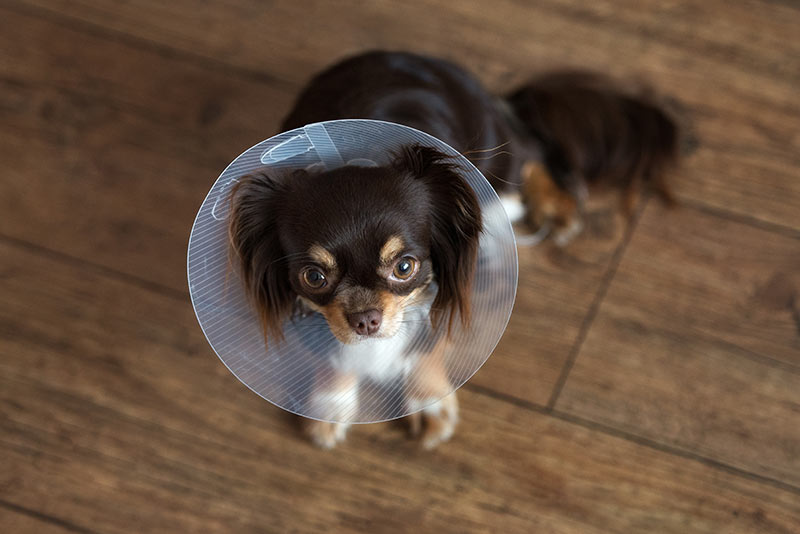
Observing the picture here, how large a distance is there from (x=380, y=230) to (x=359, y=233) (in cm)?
3

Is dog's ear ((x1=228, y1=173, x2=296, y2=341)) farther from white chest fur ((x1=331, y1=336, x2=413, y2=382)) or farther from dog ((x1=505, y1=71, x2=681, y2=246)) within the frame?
dog ((x1=505, y1=71, x2=681, y2=246))

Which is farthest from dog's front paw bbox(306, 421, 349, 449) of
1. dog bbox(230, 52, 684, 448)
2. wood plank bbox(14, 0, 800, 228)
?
wood plank bbox(14, 0, 800, 228)

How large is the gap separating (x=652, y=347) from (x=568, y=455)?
11.3 inches

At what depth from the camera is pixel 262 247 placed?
1.12 meters

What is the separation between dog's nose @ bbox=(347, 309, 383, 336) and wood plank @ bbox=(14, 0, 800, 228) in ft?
2.95

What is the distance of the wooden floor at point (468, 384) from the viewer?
148 cm

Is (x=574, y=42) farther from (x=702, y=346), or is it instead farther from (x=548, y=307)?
(x=702, y=346)

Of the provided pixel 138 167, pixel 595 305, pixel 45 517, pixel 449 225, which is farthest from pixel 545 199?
pixel 45 517

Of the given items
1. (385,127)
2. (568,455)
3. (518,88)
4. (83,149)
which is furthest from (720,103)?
(83,149)

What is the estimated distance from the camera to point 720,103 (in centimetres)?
172

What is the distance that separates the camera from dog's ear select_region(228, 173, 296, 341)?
1.07m

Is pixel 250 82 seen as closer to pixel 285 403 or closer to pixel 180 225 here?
pixel 180 225

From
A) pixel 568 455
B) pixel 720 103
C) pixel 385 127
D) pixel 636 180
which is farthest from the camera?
pixel 720 103

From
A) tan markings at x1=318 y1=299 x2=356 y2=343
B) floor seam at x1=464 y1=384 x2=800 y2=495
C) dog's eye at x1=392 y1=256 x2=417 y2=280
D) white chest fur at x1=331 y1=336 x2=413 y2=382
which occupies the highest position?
dog's eye at x1=392 y1=256 x2=417 y2=280
